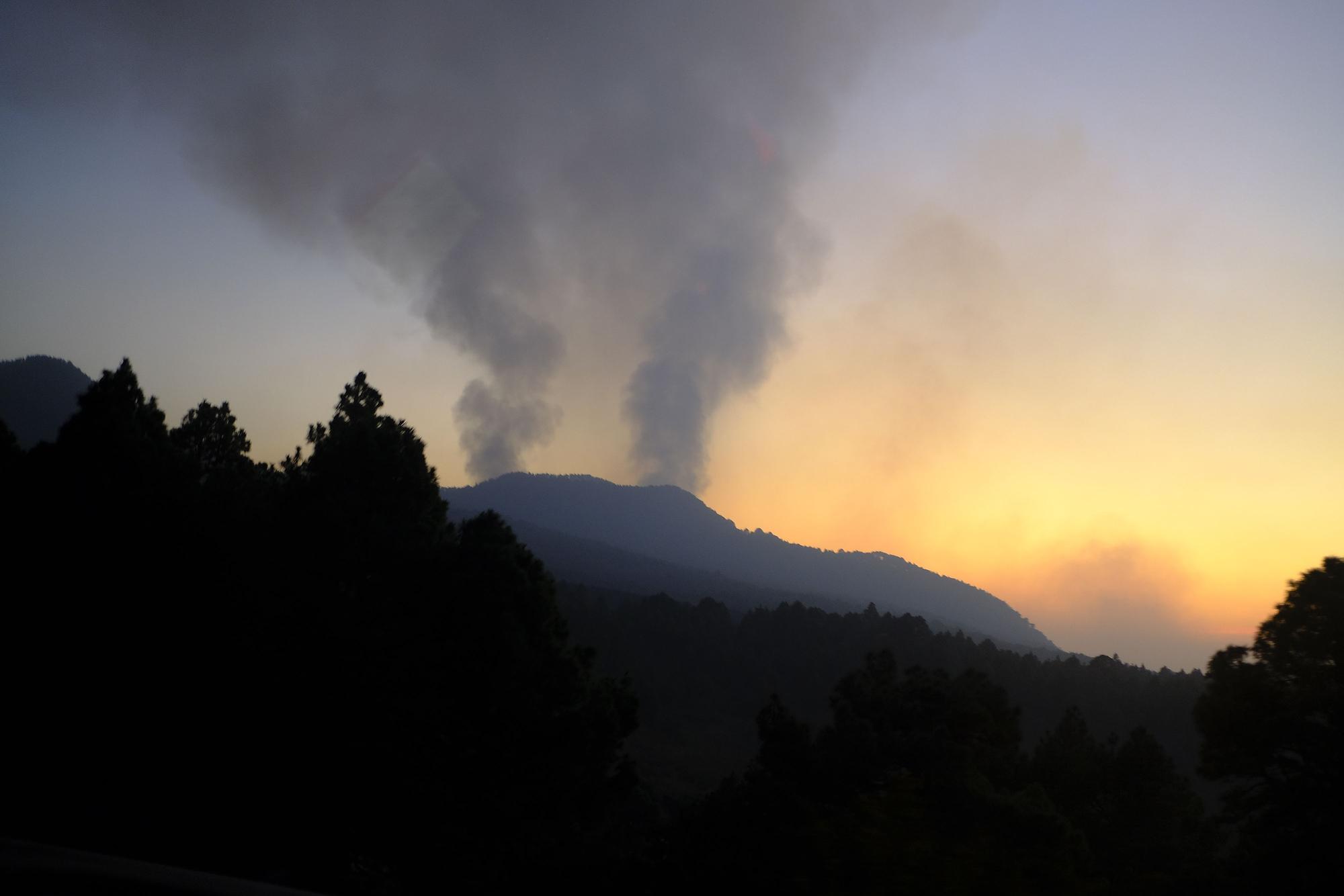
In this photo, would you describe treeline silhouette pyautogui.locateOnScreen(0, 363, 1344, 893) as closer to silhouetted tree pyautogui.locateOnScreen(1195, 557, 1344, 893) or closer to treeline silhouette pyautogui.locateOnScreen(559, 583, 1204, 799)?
silhouetted tree pyautogui.locateOnScreen(1195, 557, 1344, 893)

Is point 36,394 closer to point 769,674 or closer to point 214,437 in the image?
point 769,674

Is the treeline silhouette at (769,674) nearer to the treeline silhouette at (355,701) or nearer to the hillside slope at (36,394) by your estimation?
the treeline silhouette at (355,701)

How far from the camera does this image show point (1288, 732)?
49.2 ft

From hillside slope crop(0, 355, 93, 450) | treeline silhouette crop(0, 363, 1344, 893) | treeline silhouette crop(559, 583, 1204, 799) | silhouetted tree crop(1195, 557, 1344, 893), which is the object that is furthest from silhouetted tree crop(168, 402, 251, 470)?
hillside slope crop(0, 355, 93, 450)

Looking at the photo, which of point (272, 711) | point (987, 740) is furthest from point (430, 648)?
point (987, 740)

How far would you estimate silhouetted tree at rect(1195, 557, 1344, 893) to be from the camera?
43.2ft

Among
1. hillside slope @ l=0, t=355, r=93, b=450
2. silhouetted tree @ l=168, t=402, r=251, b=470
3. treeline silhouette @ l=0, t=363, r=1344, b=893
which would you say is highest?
hillside slope @ l=0, t=355, r=93, b=450

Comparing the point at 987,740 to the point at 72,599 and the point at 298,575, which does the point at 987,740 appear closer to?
the point at 298,575

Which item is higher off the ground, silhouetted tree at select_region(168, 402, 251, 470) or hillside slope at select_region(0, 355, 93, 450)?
hillside slope at select_region(0, 355, 93, 450)

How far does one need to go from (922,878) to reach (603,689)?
14024 mm

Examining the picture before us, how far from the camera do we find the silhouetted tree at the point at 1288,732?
1317 cm

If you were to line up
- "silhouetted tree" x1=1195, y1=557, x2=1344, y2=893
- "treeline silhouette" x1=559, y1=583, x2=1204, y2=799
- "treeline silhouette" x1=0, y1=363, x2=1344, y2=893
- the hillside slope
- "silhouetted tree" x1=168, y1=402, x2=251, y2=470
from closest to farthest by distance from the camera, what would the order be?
1. "silhouetted tree" x1=1195, y1=557, x2=1344, y2=893
2. "treeline silhouette" x1=0, y1=363, x2=1344, y2=893
3. "silhouetted tree" x1=168, y1=402, x2=251, y2=470
4. "treeline silhouette" x1=559, y1=583, x2=1204, y2=799
5. the hillside slope

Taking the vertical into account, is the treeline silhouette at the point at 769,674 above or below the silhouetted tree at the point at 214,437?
below

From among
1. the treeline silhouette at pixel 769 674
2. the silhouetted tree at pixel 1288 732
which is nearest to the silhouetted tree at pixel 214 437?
the silhouetted tree at pixel 1288 732
